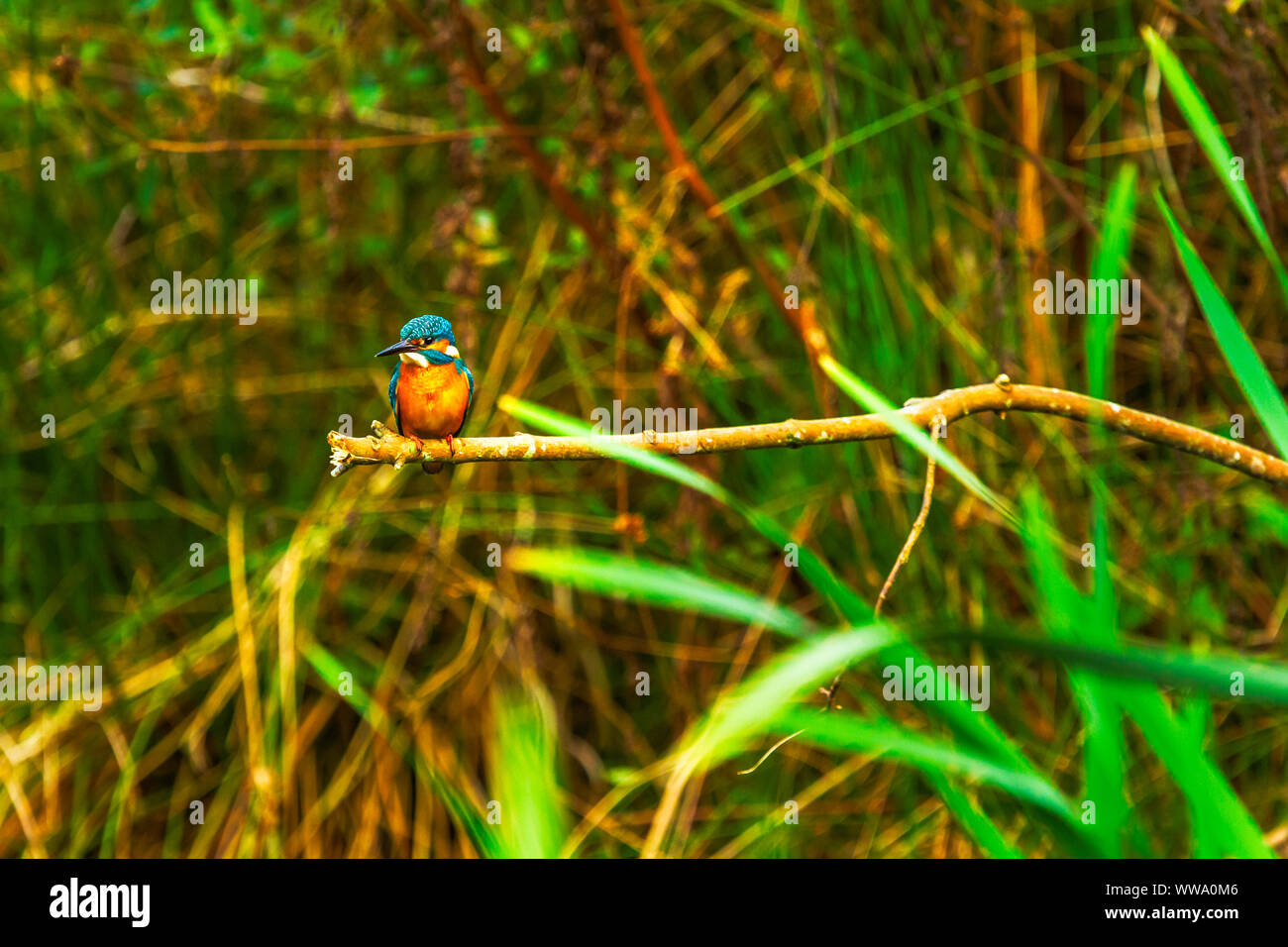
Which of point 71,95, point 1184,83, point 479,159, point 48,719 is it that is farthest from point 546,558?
point 71,95

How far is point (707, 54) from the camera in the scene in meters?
2.57

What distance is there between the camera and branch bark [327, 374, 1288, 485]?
1023 millimetres

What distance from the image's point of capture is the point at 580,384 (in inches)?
106

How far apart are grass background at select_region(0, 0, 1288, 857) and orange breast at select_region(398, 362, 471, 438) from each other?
51cm

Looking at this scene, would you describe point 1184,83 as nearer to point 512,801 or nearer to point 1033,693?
point 512,801

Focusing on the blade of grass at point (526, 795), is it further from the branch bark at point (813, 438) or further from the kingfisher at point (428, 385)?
the kingfisher at point (428, 385)

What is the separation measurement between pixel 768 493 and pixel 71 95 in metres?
1.78

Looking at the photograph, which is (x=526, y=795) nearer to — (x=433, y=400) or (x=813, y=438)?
(x=813, y=438)

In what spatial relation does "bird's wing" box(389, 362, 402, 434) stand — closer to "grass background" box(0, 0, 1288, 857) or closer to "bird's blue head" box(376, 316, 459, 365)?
"bird's blue head" box(376, 316, 459, 365)

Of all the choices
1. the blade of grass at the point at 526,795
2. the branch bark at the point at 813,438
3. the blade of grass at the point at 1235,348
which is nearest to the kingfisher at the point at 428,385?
the branch bark at the point at 813,438

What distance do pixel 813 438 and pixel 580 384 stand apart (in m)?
1.60

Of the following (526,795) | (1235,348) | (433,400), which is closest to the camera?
(526,795)

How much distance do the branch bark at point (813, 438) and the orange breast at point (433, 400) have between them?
7.7 inches

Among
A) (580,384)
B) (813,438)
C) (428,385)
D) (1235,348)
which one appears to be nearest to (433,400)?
(428,385)
